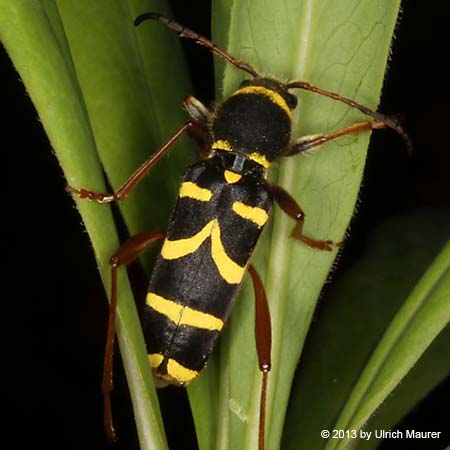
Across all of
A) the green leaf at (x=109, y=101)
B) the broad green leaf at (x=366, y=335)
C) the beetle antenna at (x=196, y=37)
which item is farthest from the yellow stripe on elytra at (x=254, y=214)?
the broad green leaf at (x=366, y=335)

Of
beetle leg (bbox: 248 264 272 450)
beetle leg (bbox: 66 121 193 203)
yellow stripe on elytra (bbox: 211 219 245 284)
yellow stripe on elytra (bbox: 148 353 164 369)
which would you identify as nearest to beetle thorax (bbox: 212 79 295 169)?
beetle leg (bbox: 66 121 193 203)

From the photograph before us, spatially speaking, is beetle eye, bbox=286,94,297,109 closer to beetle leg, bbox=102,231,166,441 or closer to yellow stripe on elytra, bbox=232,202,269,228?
yellow stripe on elytra, bbox=232,202,269,228

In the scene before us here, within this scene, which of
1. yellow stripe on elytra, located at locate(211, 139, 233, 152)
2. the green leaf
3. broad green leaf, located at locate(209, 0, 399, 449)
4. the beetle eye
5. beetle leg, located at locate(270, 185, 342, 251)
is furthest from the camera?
yellow stripe on elytra, located at locate(211, 139, 233, 152)

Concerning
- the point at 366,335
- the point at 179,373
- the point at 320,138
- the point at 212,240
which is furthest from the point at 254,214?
the point at 366,335

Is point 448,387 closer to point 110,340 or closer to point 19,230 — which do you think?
point 110,340

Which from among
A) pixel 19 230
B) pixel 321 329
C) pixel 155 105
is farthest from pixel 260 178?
pixel 19 230
